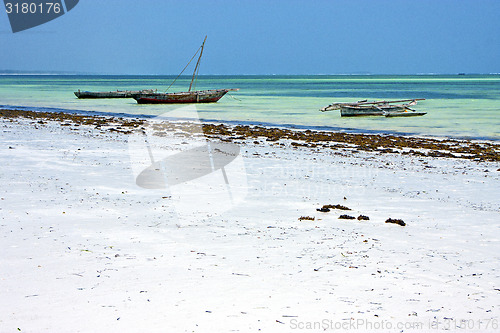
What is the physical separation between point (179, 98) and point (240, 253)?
48494mm

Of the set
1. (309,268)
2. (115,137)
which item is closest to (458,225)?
(309,268)

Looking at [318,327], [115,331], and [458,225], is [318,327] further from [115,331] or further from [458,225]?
[458,225]

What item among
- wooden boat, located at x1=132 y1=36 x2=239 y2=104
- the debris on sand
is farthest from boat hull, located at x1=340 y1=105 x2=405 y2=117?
the debris on sand

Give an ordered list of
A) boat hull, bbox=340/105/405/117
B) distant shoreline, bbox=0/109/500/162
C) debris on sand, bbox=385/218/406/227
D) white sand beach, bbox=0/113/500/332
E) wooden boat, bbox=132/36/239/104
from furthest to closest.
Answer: wooden boat, bbox=132/36/239/104 → boat hull, bbox=340/105/405/117 → distant shoreline, bbox=0/109/500/162 → debris on sand, bbox=385/218/406/227 → white sand beach, bbox=0/113/500/332

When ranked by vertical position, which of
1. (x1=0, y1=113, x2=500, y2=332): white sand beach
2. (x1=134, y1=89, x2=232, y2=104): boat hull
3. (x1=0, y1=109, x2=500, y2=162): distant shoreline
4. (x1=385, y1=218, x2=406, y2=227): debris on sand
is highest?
(x1=134, y1=89, x2=232, y2=104): boat hull

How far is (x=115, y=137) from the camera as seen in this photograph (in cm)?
1886

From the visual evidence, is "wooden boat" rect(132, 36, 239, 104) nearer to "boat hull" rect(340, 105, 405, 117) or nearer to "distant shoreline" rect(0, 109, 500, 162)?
"boat hull" rect(340, 105, 405, 117)

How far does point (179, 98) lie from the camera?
53.3 metres

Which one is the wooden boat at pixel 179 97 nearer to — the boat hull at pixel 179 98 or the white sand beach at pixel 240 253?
the boat hull at pixel 179 98

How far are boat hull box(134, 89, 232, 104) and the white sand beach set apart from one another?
40058 millimetres

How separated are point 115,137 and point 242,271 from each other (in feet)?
47.3

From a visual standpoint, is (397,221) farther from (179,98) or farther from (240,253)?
(179,98)

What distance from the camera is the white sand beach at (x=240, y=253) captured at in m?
4.39

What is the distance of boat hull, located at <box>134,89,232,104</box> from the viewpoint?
50969 mm
